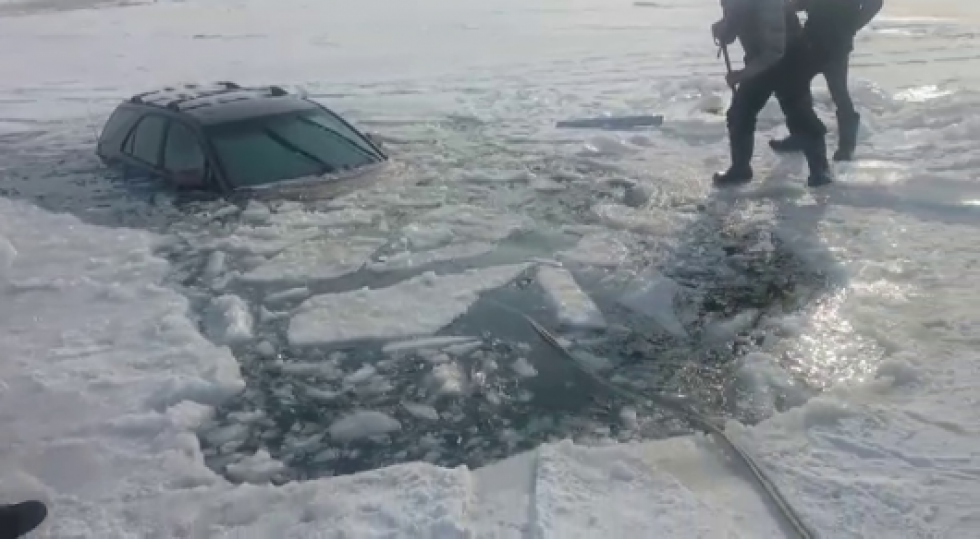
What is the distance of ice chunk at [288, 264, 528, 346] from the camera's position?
580cm

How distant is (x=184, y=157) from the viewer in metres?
8.24

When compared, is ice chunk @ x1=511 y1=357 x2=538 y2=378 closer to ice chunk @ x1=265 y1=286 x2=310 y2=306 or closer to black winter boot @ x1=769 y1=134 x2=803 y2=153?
ice chunk @ x1=265 y1=286 x2=310 y2=306

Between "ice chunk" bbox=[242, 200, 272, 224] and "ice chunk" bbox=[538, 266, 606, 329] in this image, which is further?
"ice chunk" bbox=[242, 200, 272, 224]

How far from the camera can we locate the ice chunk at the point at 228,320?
577 cm

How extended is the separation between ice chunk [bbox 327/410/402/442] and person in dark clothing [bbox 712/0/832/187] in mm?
4885

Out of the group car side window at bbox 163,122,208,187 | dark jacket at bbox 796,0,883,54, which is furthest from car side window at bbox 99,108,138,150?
dark jacket at bbox 796,0,883,54

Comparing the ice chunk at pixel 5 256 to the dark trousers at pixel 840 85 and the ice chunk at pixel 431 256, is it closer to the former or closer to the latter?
the ice chunk at pixel 431 256

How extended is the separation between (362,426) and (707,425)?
1.62 m

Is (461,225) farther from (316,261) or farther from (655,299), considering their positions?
(655,299)

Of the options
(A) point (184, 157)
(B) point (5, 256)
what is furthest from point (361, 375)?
(A) point (184, 157)

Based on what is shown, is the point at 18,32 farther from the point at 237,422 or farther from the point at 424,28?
the point at 237,422

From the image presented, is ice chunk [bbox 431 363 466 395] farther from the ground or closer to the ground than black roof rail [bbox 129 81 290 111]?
closer to the ground

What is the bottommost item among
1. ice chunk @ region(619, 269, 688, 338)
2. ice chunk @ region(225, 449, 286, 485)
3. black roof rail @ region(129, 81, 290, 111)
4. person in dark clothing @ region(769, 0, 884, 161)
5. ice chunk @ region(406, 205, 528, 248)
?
ice chunk @ region(406, 205, 528, 248)

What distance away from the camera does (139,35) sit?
76.8 ft
